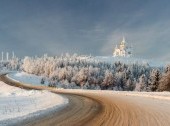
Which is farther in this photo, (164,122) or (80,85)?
(80,85)

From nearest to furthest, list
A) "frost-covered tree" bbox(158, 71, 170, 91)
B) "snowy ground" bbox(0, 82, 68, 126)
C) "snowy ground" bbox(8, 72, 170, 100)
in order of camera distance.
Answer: "snowy ground" bbox(0, 82, 68, 126), "snowy ground" bbox(8, 72, 170, 100), "frost-covered tree" bbox(158, 71, 170, 91)

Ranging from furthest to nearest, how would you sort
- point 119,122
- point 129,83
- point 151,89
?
1. point 129,83
2. point 151,89
3. point 119,122

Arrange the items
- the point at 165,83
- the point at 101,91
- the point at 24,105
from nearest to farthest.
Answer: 1. the point at 24,105
2. the point at 101,91
3. the point at 165,83

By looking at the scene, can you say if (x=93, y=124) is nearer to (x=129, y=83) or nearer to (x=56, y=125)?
(x=56, y=125)

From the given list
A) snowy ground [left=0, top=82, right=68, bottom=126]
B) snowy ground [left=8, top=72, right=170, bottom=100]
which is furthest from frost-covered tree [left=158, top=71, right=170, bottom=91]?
snowy ground [left=0, top=82, right=68, bottom=126]

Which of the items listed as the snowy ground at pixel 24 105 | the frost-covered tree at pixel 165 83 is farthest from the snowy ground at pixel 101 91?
the frost-covered tree at pixel 165 83

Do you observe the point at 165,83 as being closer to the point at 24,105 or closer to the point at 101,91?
the point at 101,91

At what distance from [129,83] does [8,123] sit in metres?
151

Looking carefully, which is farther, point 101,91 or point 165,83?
point 165,83

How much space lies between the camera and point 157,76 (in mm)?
89250

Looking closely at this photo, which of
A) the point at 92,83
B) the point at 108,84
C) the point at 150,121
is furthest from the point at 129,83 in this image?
the point at 150,121

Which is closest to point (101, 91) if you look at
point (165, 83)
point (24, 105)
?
point (165, 83)

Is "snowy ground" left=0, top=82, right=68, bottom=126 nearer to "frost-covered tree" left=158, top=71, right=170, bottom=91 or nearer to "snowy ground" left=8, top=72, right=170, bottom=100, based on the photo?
"snowy ground" left=8, top=72, right=170, bottom=100

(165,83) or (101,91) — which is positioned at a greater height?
(165,83)
